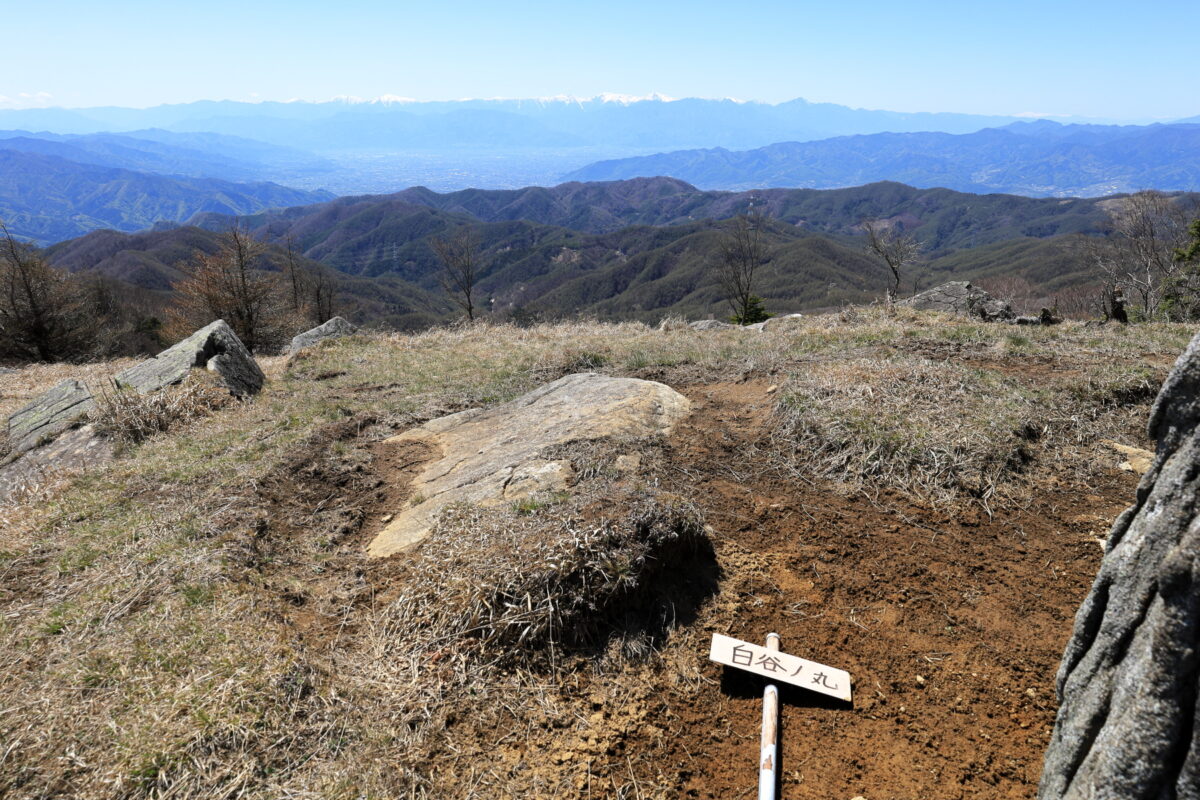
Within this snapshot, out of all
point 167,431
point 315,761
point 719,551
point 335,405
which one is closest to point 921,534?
point 719,551

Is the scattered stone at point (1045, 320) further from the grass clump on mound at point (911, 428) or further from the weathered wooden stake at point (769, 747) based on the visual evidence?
the weathered wooden stake at point (769, 747)

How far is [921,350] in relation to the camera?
9.08 m

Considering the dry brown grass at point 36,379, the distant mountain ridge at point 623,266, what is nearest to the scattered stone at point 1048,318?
the dry brown grass at point 36,379

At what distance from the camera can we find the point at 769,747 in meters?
3.00

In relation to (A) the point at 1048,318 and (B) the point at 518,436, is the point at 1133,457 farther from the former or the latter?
(A) the point at 1048,318

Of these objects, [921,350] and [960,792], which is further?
[921,350]

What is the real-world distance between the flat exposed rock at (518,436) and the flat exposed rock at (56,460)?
153 inches

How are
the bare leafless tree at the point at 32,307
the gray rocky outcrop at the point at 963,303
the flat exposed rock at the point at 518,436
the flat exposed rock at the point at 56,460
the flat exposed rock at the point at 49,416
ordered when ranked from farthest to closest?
the bare leafless tree at the point at 32,307 < the gray rocky outcrop at the point at 963,303 < the flat exposed rock at the point at 49,416 < the flat exposed rock at the point at 56,460 < the flat exposed rock at the point at 518,436

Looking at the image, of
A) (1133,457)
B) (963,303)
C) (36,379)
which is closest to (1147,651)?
(1133,457)

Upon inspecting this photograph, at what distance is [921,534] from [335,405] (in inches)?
324

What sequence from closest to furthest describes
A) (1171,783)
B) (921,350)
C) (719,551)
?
(1171,783) < (719,551) < (921,350)

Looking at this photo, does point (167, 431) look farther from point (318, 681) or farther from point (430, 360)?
point (318, 681)

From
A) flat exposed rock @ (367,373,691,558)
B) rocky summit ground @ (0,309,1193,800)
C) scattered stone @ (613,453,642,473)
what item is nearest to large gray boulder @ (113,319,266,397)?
rocky summit ground @ (0,309,1193,800)

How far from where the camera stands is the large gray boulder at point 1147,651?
1.83m
